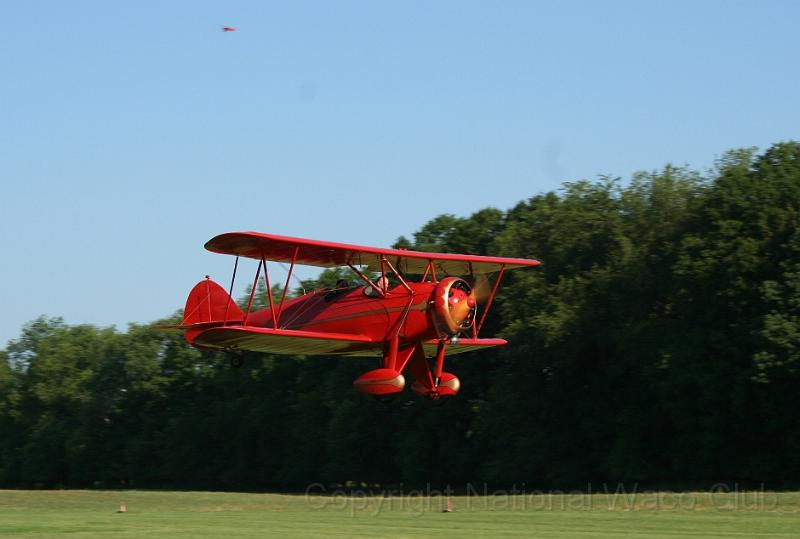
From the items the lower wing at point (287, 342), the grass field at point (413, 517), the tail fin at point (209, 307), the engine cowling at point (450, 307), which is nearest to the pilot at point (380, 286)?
the lower wing at point (287, 342)

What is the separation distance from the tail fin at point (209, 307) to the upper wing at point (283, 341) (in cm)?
187

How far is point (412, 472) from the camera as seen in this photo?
53312mm

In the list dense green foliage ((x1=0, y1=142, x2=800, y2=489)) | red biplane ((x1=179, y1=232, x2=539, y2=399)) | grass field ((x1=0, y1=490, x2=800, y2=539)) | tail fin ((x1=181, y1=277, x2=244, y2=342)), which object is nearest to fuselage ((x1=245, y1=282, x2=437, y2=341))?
red biplane ((x1=179, y1=232, x2=539, y2=399))

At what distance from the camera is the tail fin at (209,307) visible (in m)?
26.7

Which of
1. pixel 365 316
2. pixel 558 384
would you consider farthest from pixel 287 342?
pixel 558 384

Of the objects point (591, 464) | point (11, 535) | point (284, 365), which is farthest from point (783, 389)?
point (284, 365)

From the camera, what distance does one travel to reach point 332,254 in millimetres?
25125

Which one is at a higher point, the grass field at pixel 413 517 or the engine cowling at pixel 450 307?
the engine cowling at pixel 450 307

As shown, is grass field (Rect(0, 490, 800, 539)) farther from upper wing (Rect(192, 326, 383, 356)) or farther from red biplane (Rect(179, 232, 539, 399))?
upper wing (Rect(192, 326, 383, 356))

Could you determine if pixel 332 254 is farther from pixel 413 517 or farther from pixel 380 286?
pixel 413 517

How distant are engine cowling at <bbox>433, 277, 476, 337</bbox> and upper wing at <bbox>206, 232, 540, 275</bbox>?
42.6 inches

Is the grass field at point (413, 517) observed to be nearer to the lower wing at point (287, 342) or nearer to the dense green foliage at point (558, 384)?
the lower wing at point (287, 342)

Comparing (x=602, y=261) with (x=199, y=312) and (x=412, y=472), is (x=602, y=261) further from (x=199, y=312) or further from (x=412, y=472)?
(x=199, y=312)

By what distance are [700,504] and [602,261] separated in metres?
25.4
